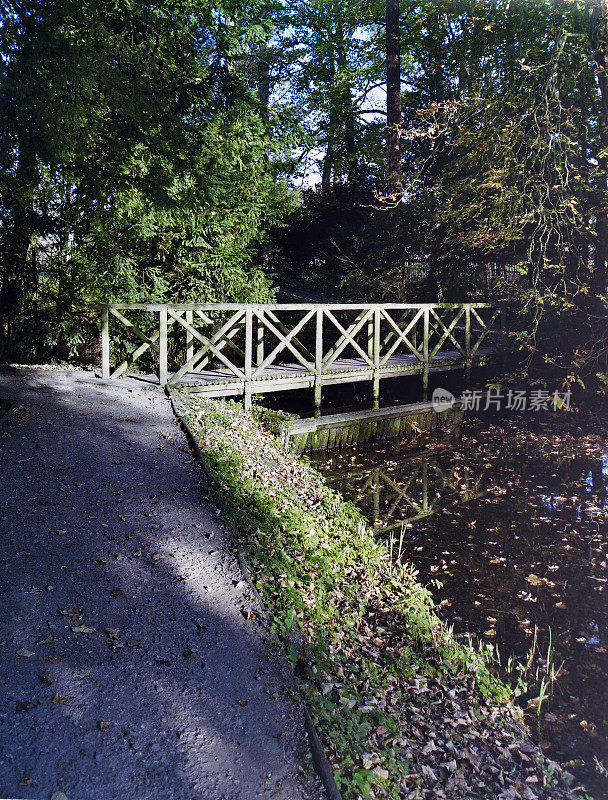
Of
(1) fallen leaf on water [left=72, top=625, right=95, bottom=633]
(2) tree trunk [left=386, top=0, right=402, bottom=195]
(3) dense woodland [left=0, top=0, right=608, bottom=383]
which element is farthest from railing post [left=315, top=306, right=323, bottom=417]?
(1) fallen leaf on water [left=72, top=625, right=95, bottom=633]

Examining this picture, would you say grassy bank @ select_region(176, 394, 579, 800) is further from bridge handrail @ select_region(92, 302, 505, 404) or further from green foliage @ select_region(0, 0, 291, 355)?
green foliage @ select_region(0, 0, 291, 355)

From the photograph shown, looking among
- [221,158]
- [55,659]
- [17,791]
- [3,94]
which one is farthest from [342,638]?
[221,158]

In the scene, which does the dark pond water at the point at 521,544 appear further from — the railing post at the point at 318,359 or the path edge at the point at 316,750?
the path edge at the point at 316,750

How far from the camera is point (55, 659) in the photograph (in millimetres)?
2824

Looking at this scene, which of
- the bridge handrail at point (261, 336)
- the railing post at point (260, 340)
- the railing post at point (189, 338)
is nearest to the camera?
the bridge handrail at point (261, 336)

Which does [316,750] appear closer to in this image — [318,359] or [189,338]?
[189,338]

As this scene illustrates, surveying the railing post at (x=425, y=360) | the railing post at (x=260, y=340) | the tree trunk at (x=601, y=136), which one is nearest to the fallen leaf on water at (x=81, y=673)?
the railing post at (x=260, y=340)

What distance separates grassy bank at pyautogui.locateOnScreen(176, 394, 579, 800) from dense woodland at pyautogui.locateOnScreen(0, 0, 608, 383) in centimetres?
458

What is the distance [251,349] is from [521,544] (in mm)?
5868

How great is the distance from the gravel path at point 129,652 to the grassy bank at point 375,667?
0.84 ft

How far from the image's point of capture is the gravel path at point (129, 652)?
2.37 m

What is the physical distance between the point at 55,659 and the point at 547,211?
37.0 ft

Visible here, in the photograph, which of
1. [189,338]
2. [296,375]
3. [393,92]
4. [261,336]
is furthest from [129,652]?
[393,92]

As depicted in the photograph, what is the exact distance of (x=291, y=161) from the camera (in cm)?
1373
